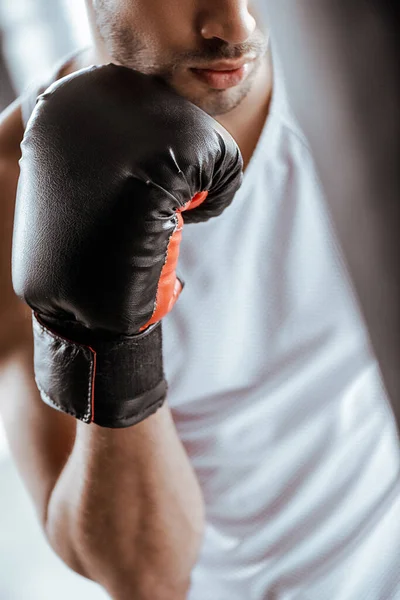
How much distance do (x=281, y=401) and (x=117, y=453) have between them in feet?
0.82

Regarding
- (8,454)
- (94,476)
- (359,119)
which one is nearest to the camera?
(359,119)

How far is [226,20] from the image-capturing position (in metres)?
0.59

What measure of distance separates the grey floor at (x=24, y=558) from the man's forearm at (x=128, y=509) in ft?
0.17

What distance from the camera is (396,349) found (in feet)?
2.03

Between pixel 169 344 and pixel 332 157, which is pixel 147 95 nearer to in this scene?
pixel 332 157

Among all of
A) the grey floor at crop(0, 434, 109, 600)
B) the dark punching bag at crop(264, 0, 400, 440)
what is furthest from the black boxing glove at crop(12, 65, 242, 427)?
the grey floor at crop(0, 434, 109, 600)

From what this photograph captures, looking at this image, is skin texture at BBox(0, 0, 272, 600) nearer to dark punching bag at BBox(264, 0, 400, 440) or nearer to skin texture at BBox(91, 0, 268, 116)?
skin texture at BBox(91, 0, 268, 116)

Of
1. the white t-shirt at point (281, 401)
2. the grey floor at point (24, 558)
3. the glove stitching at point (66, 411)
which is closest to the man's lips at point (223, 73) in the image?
the white t-shirt at point (281, 401)

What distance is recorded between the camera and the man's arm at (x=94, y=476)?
71 cm

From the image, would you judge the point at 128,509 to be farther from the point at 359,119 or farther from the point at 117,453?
the point at 359,119

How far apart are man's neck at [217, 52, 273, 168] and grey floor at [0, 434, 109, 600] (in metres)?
0.49

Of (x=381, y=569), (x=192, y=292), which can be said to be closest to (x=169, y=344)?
(x=192, y=292)

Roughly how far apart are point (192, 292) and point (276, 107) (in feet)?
0.83

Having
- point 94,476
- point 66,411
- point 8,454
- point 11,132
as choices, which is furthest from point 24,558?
point 11,132
